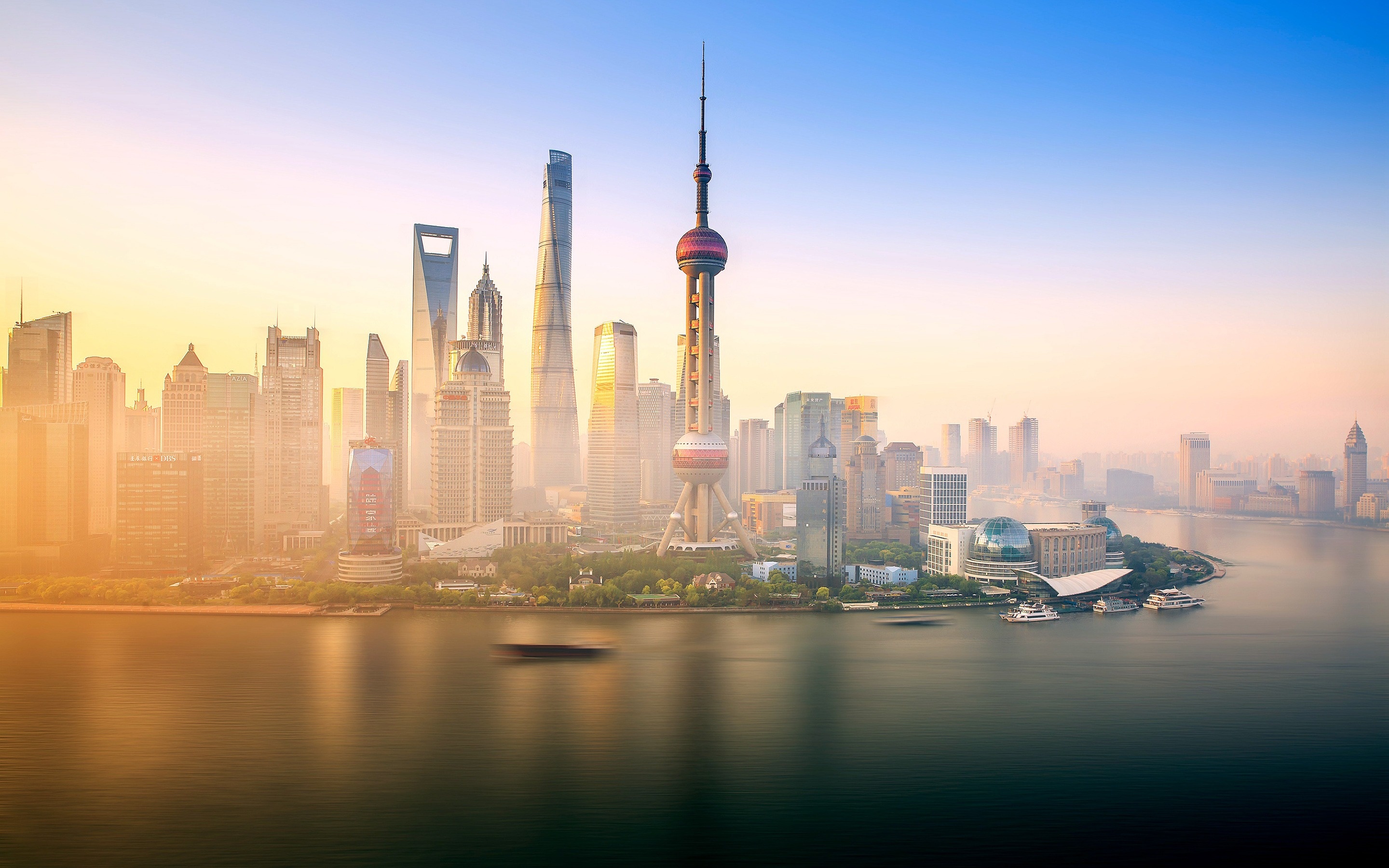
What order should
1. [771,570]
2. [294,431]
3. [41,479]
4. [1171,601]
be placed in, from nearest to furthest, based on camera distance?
[1171,601] < [41,479] < [771,570] < [294,431]

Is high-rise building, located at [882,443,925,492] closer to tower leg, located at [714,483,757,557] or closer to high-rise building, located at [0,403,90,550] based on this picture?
tower leg, located at [714,483,757,557]

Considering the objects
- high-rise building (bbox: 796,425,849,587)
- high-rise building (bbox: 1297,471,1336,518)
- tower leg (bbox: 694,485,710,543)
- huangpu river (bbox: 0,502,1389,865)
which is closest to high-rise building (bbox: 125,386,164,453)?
huangpu river (bbox: 0,502,1389,865)

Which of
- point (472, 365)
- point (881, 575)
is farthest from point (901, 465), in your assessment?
point (472, 365)

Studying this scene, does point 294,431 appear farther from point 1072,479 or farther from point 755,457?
point 1072,479

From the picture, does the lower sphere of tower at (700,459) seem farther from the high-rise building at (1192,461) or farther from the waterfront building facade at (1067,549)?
the high-rise building at (1192,461)

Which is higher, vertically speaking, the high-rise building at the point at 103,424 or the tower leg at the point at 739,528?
the high-rise building at the point at 103,424

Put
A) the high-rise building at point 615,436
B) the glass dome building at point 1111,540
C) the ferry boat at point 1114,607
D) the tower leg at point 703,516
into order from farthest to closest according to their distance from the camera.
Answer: the high-rise building at point 615,436 → the tower leg at point 703,516 → the glass dome building at point 1111,540 → the ferry boat at point 1114,607

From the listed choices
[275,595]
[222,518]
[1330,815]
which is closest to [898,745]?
[1330,815]

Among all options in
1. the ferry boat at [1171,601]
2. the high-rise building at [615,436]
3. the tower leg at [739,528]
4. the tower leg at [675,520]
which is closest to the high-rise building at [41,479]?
the tower leg at [675,520]
